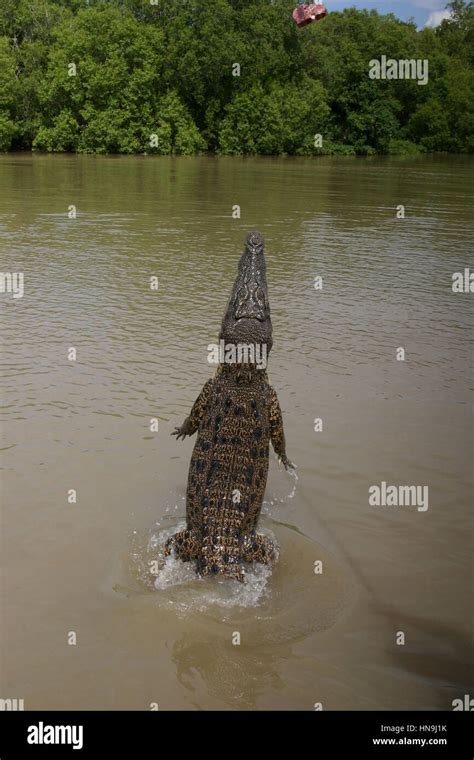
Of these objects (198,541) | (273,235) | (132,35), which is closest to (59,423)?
(198,541)

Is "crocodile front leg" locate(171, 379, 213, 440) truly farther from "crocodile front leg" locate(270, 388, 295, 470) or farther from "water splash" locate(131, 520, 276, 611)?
"water splash" locate(131, 520, 276, 611)

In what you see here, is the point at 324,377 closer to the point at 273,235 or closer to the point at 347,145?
the point at 273,235

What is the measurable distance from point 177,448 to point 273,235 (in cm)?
1140

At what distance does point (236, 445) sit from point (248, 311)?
3.25 feet

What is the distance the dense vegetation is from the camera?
5034 cm

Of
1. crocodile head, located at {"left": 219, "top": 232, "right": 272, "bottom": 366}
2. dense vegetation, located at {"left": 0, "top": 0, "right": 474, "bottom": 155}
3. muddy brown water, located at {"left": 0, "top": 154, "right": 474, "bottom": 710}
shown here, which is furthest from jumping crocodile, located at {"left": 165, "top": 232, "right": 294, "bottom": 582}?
dense vegetation, located at {"left": 0, "top": 0, "right": 474, "bottom": 155}

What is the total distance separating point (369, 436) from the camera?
26.0ft

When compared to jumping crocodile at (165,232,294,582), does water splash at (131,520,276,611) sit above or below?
below

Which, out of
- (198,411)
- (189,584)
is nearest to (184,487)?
(198,411)

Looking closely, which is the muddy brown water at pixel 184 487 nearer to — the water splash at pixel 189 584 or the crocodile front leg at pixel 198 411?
the water splash at pixel 189 584

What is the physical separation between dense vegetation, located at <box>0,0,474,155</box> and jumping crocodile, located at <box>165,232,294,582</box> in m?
46.0

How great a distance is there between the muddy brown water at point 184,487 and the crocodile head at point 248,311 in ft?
5.65

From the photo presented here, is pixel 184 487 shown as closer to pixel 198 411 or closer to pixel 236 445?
pixel 198 411

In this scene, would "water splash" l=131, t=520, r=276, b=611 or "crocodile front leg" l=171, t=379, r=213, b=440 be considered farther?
"crocodile front leg" l=171, t=379, r=213, b=440
